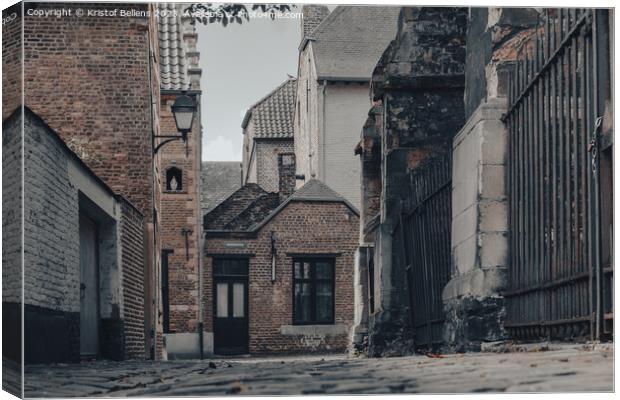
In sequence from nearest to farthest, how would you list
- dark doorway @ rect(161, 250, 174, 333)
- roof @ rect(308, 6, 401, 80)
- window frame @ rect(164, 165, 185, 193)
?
roof @ rect(308, 6, 401, 80) < dark doorway @ rect(161, 250, 174, 333) < window frame @ rect(164, 165, 185, 193)

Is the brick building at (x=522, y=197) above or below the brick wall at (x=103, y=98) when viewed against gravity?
below

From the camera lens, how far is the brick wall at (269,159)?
12.4 metres

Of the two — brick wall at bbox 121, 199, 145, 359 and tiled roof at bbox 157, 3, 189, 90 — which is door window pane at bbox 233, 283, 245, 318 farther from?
tiled roof at bbox 157, 3, 189, 90

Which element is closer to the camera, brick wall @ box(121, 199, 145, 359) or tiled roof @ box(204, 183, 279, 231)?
brick wall @ box(121, 199, 145, 359)

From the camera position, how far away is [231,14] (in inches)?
340

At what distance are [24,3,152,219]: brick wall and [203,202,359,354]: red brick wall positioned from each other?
139cm

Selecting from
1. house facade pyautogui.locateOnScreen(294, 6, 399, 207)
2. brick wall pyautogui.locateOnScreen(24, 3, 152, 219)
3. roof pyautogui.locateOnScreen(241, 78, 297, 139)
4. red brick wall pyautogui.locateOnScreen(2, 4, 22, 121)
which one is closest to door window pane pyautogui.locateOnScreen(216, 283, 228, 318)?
brick wall pyautogui.locateOnScreen(24, 3, 152, 219)

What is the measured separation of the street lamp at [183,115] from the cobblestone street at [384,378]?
4.99 m

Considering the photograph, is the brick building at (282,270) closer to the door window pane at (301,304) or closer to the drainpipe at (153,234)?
the door window pane at (301,304)

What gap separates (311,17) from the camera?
8984 mm

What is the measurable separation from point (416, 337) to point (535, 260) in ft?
14.2

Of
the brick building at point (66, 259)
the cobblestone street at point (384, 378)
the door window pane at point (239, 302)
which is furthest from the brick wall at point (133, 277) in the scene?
the cobblestone street at point (384, 378)

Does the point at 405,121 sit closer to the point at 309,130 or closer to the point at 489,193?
the point at 309,130

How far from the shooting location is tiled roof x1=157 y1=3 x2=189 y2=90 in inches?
351
